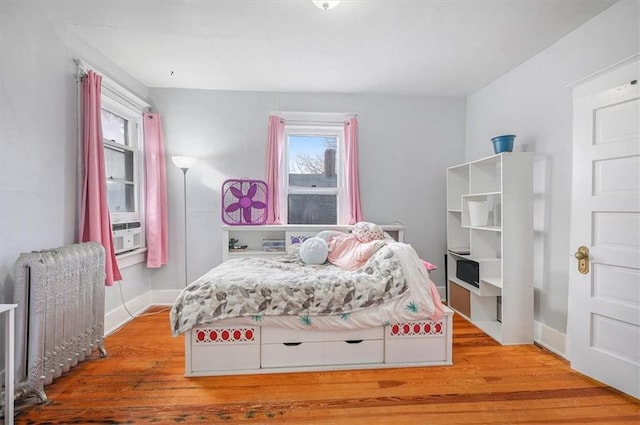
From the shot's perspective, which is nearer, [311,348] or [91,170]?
[311,348]

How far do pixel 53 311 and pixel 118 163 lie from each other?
175 cm

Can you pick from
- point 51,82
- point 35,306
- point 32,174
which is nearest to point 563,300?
point 35,306

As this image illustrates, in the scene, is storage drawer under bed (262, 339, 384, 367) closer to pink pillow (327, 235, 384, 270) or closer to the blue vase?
pink pillow (327, 235, 384, 270)

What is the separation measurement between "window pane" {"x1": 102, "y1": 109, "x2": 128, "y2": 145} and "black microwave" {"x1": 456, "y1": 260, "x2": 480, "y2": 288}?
3.74m

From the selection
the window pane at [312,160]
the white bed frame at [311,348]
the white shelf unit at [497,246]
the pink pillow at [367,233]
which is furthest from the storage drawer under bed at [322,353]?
the window pane at [312,160]

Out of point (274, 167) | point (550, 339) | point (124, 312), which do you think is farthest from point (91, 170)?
point (550, 339)

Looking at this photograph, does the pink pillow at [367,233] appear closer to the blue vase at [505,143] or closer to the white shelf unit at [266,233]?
the white shelf unit at [266,233]

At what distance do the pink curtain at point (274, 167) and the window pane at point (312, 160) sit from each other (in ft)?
0.71

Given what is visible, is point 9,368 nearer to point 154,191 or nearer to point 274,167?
point 154,191

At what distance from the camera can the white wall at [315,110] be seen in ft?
11.5

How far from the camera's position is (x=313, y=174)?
366 cm

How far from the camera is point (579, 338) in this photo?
206cm

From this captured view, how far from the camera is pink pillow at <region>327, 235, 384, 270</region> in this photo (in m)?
2.49

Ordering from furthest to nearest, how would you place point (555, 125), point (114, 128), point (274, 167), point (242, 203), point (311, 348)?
1. point (274, 167)
2. point (242, 203)
3. point (114, 128)
4. point (555, 125)
5. point (311, 348)
